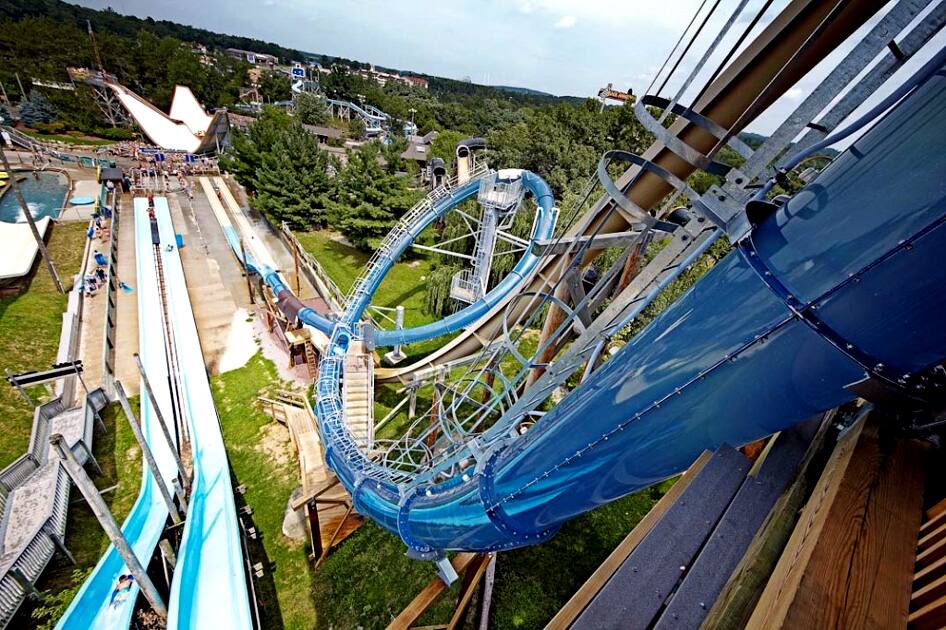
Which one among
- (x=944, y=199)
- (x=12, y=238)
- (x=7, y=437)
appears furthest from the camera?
(x=12, y=238)

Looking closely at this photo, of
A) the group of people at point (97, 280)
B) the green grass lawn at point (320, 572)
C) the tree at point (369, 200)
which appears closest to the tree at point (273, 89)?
the group of people at point (97, 280)

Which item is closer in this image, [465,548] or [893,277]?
[893,277]

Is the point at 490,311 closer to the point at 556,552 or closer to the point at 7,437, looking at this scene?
the point at 556,552

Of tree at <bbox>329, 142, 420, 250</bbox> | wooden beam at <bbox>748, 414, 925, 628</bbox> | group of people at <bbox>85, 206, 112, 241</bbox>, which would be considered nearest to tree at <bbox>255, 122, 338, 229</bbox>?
tree at <bbox>329, 142, 420, 250</bbox>

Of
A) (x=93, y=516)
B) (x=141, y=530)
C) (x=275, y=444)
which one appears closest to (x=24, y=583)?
(x=141, y=530)

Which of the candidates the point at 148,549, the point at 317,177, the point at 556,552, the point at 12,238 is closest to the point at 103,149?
the point at 12,238

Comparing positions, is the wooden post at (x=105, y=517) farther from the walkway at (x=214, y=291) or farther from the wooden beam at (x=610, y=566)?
the walkway at (x=214, y=291)
